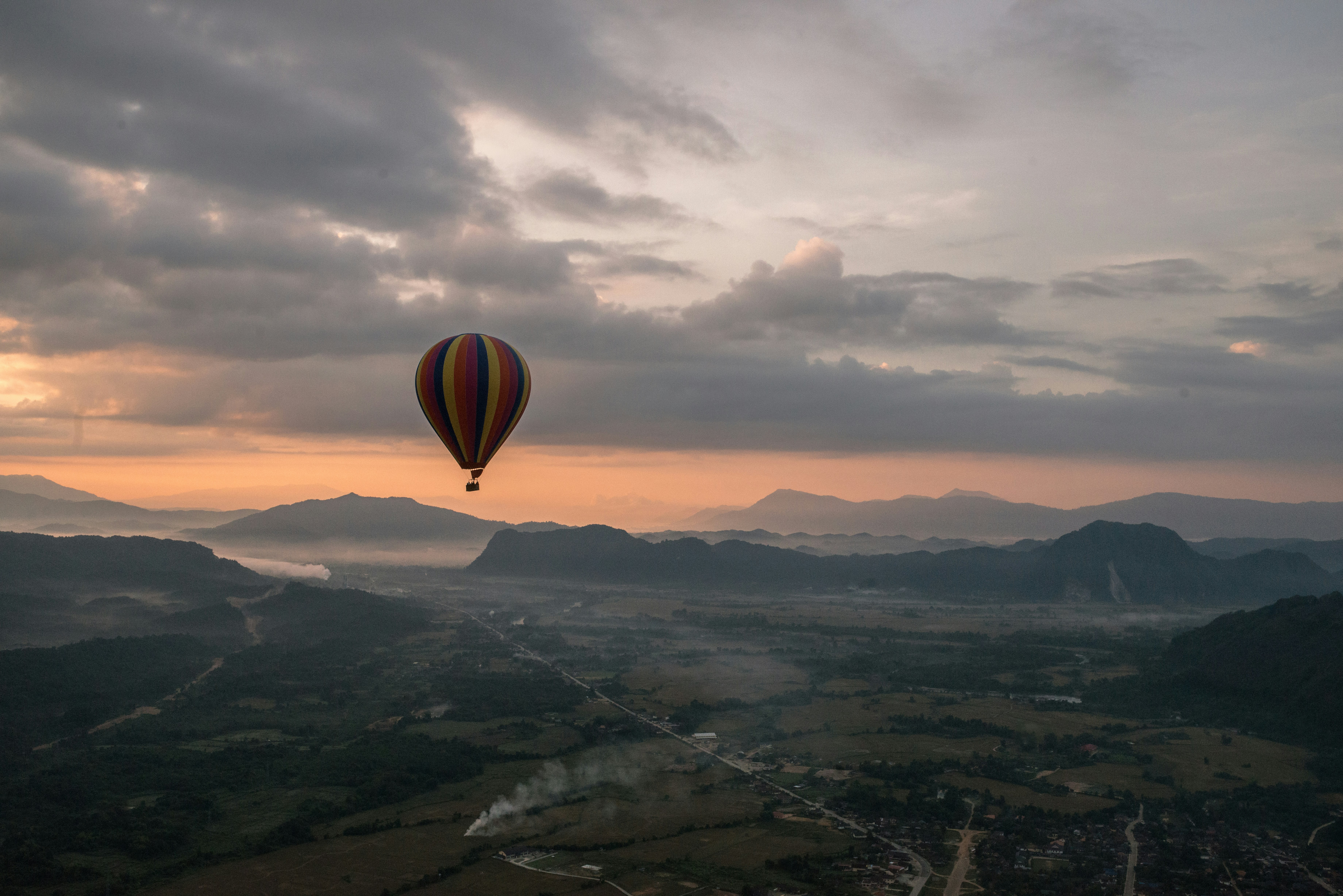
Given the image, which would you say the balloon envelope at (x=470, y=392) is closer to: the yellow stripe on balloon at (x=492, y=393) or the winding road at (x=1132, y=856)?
the yellow stripe on balloon at (x=492, y=393)

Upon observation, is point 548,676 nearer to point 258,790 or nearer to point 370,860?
point 258,790

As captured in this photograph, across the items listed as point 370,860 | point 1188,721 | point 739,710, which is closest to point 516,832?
point 370,860

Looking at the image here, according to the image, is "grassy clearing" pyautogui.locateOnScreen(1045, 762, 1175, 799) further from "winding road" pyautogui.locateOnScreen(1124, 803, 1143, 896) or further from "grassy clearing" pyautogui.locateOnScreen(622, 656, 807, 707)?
"grassy clearing" pyautogui.locateOnScreen(622, 656, 807, 707)

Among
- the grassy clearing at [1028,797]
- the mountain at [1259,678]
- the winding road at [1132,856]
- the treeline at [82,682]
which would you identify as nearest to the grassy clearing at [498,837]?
the winding road at [1132,856]

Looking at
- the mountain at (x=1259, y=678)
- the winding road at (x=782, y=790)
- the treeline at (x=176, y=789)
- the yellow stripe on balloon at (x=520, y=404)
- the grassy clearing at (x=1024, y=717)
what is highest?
the yellow stripe on balloon at (x=520, y=404)

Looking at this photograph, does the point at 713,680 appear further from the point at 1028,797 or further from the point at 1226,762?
the point at 1226,762

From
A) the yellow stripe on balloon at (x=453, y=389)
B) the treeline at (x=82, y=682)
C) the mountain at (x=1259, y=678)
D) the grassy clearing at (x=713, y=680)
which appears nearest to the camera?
the yellow stripe on balloon at (x=453, y=389)
